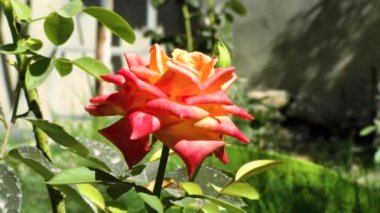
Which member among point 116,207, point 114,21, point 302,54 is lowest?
point 302,54

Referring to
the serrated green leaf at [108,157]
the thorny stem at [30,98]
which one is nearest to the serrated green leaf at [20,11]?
the thorny stem at [30,98]

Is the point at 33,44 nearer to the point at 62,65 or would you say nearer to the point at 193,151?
the point at 62,65

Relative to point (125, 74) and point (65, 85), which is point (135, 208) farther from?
point (65, 85)

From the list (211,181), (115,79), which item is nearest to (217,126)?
(115,79)

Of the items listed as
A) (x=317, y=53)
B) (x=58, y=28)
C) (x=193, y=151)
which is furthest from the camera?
(x=317, y=53)

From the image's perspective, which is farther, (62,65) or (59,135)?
(62,65)

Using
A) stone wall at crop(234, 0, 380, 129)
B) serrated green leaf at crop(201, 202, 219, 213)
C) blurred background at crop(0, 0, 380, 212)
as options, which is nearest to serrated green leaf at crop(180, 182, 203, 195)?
serrated green leaf at crop(201, 202, 219, 213)

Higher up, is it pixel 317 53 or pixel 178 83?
pixel 178 83

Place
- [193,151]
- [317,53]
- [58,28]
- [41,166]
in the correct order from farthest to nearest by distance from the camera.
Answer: [317,53] → [58,28] → [41,166] → [193,151]

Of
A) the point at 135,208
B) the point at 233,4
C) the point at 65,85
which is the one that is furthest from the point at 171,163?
the point at 65,85
